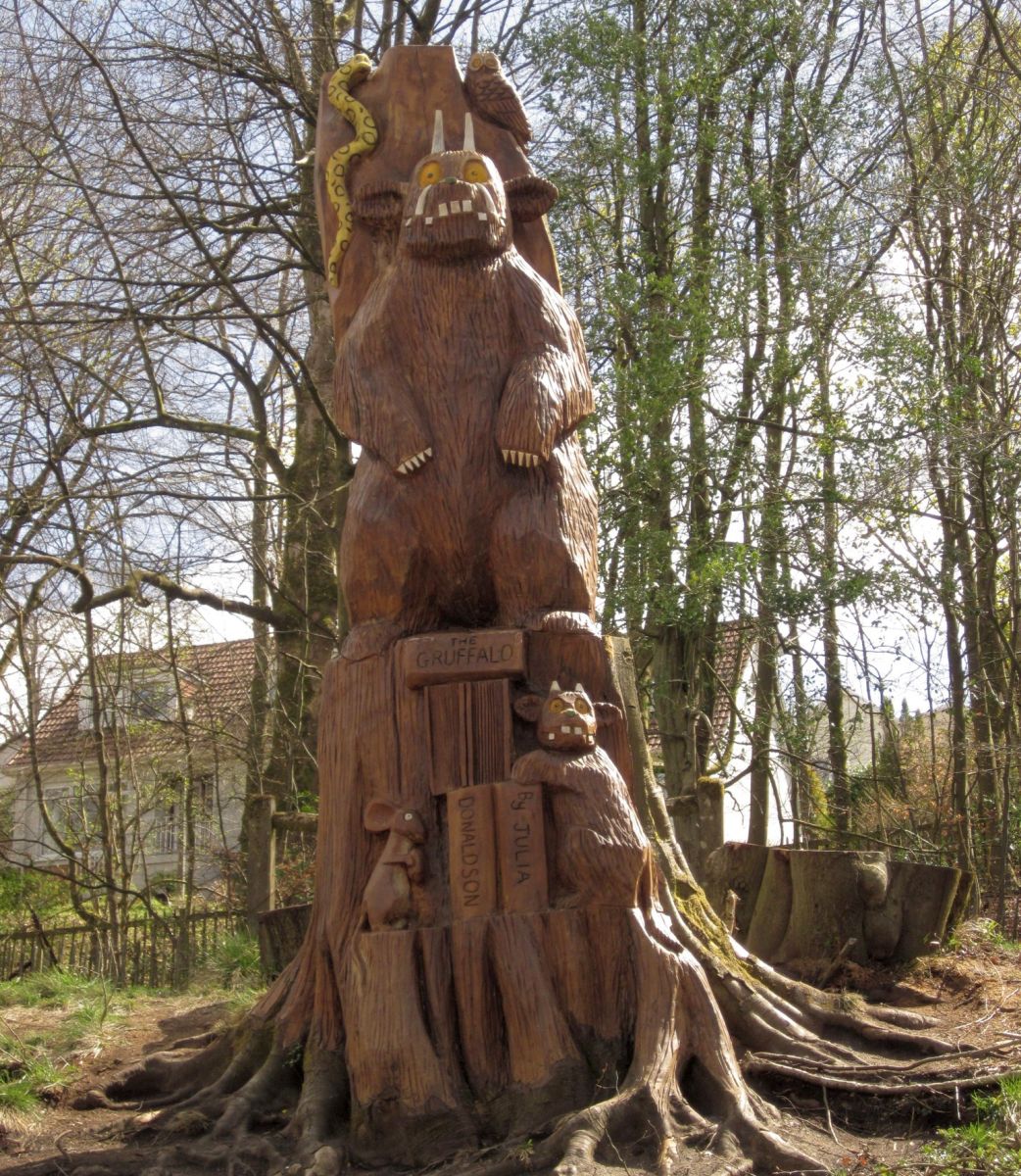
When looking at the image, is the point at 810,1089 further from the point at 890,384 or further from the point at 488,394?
the point at 890,384

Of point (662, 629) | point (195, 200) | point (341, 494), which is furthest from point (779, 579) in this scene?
point (195, 200)

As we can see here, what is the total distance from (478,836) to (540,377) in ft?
5.67

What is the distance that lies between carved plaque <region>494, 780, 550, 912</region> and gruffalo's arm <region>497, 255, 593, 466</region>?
1.30m

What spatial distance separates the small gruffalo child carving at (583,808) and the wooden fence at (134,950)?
5.86m

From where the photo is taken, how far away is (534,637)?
455 cm

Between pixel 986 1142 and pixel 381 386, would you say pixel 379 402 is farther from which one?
pixel 986 1142

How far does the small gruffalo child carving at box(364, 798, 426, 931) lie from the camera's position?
420cm

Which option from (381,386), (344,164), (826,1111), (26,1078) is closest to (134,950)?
(26,1078)

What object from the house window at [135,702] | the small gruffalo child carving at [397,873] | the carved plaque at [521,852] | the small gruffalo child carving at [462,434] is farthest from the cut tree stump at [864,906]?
the house window at [135,702]

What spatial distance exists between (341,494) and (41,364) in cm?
241

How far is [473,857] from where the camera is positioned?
4180mm

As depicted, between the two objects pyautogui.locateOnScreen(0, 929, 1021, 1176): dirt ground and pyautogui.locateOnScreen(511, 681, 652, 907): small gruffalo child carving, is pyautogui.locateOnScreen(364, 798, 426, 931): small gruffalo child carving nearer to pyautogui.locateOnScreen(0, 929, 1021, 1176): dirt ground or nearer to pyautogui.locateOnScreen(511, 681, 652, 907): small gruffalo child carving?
pyautogui.locateOnScreen(511, 681, 652, 907): small gruffalo child carving

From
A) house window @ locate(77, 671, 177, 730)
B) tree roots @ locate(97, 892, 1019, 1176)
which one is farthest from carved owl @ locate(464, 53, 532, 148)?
house window @ locate(77, 671, 177, 730)

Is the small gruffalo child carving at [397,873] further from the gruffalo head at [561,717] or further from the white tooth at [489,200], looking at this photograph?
the white tooth at [489,200]
